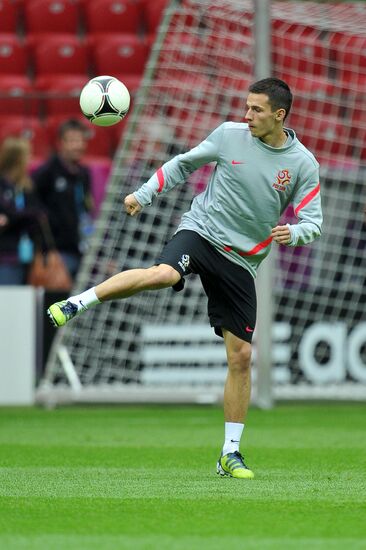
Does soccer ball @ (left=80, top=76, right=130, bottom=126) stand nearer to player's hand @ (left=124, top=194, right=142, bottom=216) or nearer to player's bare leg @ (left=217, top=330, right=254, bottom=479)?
player's hand @ (left=124, top=194, right=142, bottom=216)

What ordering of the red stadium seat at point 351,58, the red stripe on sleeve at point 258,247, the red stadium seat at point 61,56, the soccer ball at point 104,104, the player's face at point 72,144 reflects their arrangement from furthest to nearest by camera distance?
1. the red stadium seat at point 61,56
2. the red stadium seat at point 351,58
3. the player's face at point 72,144
4. the soccer ball at point 104,104
5. the red stripe on sleeve at point 258,247

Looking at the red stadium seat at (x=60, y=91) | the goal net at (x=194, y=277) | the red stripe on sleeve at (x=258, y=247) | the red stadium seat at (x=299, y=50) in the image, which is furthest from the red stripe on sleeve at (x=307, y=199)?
the red stadium seat at (x=60, y=91)

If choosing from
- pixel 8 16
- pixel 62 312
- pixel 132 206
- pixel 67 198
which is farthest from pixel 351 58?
pixel 62 312

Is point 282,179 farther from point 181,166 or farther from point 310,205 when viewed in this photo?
point 181,166

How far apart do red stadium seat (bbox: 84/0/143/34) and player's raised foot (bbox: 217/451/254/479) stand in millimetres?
11115

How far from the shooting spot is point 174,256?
7.28 metres

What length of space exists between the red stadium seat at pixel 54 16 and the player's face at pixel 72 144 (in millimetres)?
4686

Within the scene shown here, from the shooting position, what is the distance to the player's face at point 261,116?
7.24m

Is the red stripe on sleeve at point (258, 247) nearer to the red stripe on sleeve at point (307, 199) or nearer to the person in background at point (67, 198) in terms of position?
the red stripe on sleeve at point (307, 199)

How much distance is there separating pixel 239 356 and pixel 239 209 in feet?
2.55

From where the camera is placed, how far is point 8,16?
58.2ft

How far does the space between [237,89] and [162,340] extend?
2524mm

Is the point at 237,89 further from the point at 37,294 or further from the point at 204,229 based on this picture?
the point at 204,229

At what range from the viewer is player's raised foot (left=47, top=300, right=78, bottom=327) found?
7.04 meters
